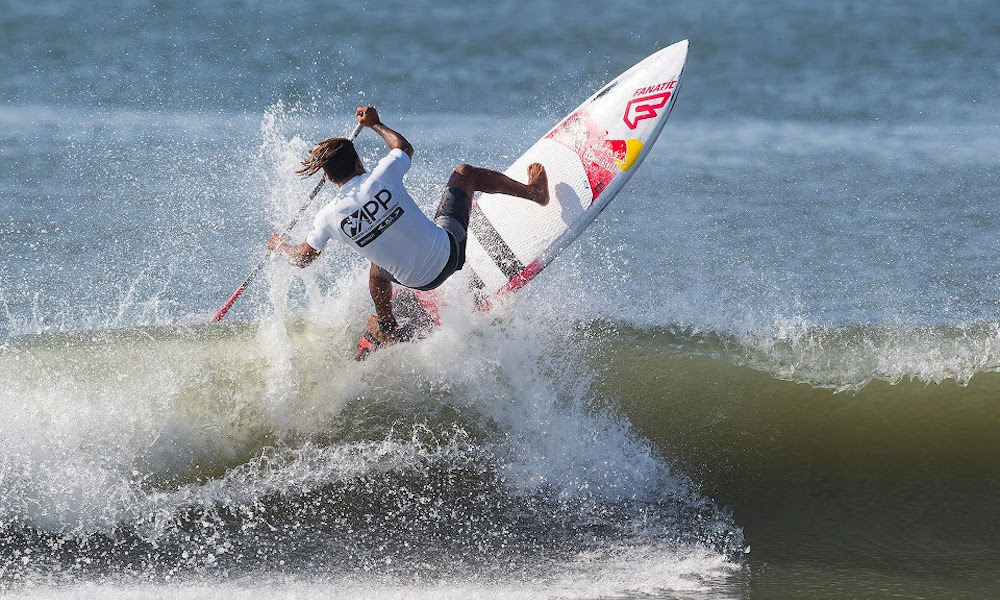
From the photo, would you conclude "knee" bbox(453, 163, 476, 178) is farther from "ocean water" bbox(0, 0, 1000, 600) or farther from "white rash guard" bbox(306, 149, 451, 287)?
"ocean water" bbox(0, 0, 1000, 600)

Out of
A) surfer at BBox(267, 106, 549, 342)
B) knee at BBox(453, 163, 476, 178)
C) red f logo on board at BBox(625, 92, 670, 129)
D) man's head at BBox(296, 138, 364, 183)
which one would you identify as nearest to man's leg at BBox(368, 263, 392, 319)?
surfer at BBox(267, 106, 549, 342)

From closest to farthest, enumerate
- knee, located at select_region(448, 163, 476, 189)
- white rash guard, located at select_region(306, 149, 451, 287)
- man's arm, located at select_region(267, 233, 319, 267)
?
white rash guard, located at select_region(306, 149, 451, 287) < man's arm, located at select_region(267, 233, 319, 267) < knee, located at select_region(448, 163, 476, 189)

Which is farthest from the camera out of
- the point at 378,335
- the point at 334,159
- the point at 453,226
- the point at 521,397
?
the point at 378,335

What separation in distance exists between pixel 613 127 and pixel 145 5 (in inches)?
620

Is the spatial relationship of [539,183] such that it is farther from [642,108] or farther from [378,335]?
[378,335]

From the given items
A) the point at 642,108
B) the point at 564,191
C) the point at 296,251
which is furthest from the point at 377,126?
the point at 642,108

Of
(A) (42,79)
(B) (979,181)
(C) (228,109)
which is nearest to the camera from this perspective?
(B) (979,181)

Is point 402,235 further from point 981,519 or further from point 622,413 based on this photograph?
point 981,519

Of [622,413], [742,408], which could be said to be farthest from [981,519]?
[622,413]

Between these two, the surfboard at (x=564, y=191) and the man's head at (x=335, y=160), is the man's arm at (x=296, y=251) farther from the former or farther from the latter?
the surfboard at (x=564, y=191)

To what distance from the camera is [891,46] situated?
749 inches

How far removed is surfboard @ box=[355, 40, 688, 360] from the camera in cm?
698

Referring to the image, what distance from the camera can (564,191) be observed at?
725 cm

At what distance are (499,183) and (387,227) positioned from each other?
3.89ft
